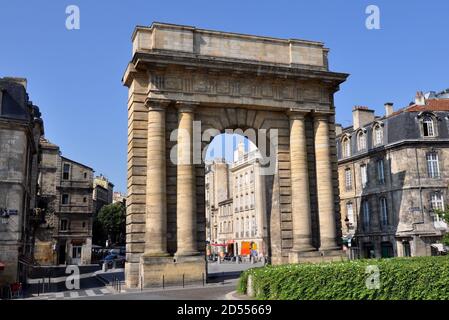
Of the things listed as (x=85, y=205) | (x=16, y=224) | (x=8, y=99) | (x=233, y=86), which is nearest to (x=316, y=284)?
(x=233, y=86)

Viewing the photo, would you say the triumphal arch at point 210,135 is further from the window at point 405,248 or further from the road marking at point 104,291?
the window at point 405,248

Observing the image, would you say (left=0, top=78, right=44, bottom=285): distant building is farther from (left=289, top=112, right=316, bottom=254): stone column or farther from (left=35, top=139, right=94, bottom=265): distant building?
(left=35, top=139, right=94, bottom=265): distant building

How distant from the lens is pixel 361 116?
124 ft

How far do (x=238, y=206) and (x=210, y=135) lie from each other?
35.8 meters

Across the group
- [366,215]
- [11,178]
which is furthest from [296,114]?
[366,215]

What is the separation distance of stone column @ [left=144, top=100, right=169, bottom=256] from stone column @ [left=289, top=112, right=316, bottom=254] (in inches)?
257

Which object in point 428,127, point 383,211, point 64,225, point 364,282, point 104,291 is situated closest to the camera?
point 364,282

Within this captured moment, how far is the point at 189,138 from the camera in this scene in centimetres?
2161

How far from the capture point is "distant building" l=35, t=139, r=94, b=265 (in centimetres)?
4359

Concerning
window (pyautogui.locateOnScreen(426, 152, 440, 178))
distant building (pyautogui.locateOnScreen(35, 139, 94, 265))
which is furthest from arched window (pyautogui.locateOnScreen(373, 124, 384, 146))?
distant building (pyautogui.locateOnScreen(35, 139, 94, 265))

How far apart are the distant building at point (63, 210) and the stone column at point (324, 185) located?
28531 millimetres

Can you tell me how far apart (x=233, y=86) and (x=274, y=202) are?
6345 millimetres

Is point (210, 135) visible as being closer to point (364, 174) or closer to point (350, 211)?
point (364, 174)
